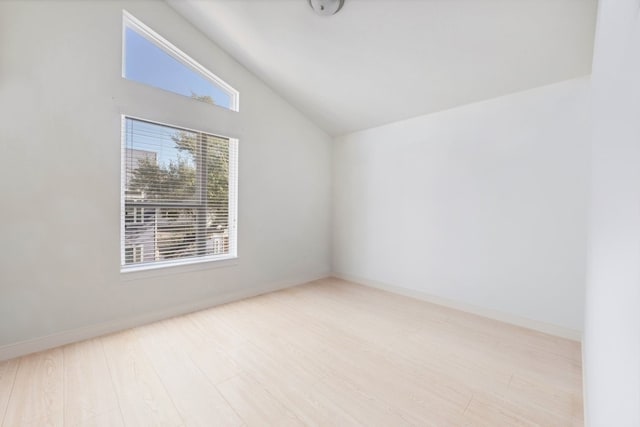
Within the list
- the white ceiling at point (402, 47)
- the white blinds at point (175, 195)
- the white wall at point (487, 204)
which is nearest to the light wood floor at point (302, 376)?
the white wall at point (487, 204)

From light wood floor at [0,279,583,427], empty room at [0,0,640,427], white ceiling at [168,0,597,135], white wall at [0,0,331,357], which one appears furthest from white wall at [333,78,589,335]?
white wall at [0,0,331,357]

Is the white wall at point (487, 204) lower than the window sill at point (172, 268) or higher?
higher

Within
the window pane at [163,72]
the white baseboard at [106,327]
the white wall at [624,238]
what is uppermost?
the window pane at [163,72]

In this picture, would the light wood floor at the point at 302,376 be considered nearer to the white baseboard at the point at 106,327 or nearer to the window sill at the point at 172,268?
the white baseboard at the point at 106,327

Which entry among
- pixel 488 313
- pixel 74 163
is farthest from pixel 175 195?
pixel 488 313

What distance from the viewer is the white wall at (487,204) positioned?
92.4 inches

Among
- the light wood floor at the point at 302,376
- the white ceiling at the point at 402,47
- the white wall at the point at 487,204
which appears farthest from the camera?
the white wall at the point at 487,204

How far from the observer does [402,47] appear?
96.3 inches

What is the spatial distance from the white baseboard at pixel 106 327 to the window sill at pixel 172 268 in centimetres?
36

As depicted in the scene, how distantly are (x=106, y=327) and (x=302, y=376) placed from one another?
73.4 inches

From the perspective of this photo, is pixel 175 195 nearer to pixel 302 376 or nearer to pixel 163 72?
pixel 163 72

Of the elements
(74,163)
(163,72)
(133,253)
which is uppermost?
(163,72)

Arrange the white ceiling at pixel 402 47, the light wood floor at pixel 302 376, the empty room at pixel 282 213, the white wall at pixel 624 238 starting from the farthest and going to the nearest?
the white ceiling at pixel 402 47
the empty room at pixel 282 213
the light wood floor at pixel 302 376
the white wall at pixel 624 238

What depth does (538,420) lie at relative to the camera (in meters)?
1.47
